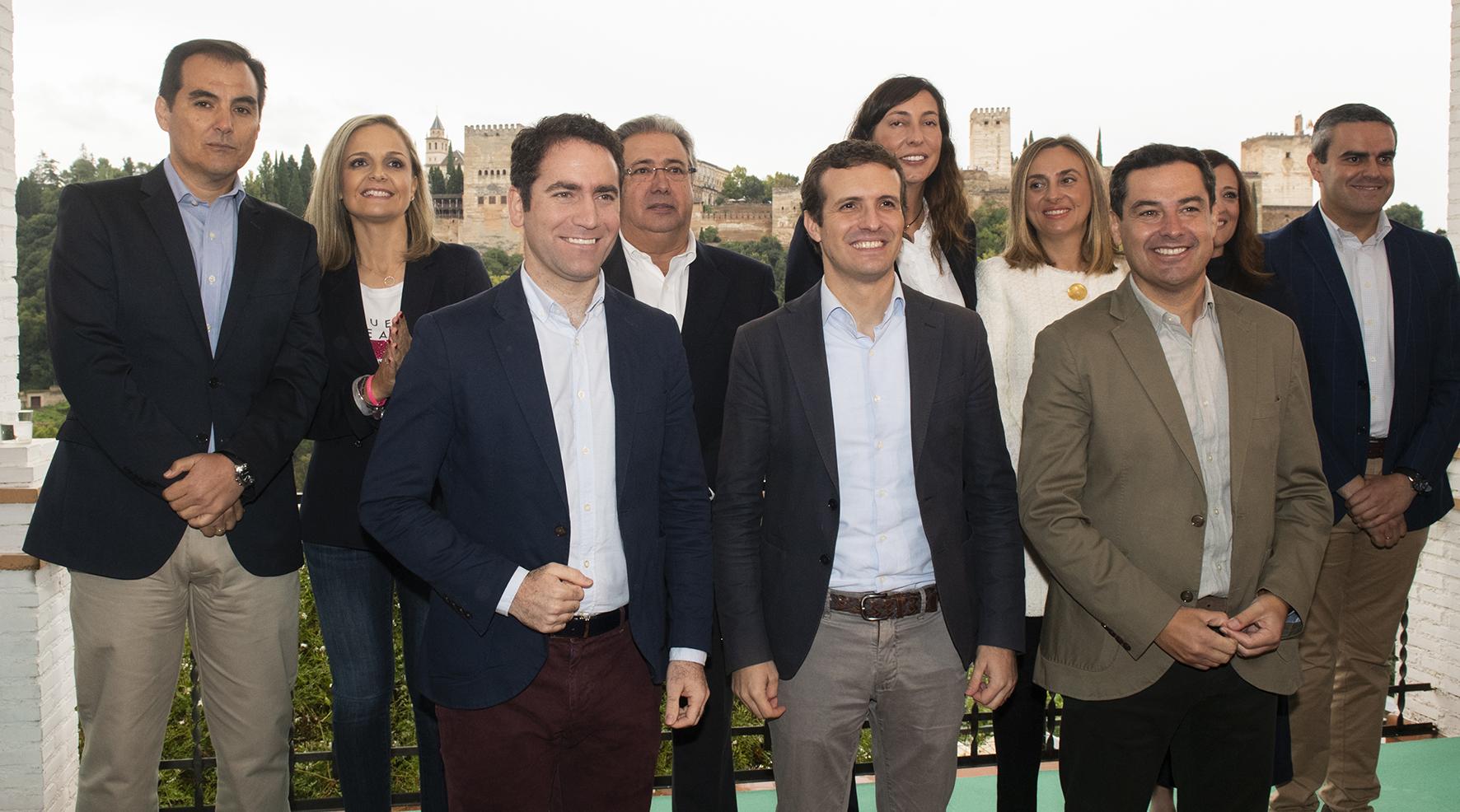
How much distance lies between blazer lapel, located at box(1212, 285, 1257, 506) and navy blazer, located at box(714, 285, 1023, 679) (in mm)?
478

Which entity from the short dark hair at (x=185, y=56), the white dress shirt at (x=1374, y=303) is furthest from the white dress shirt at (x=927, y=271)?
the short dark hair at (x=185, y=56)

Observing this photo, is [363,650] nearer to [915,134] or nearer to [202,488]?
[202,488]

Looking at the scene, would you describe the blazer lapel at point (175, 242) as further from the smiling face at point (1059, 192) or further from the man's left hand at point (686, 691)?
the smiling face at point (1059, 192)

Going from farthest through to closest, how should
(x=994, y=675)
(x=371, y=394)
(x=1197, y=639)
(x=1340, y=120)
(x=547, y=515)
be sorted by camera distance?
(x=1340, y=120) → (x=371, y=394) → (x=994, y=675) → (x=1197, y=639) → (x=547, y=515)

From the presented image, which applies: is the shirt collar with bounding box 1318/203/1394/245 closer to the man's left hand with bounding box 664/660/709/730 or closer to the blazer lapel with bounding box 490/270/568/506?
the man's left hand with bounding box 664/660/709/730

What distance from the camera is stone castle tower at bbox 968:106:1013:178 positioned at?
244 feet

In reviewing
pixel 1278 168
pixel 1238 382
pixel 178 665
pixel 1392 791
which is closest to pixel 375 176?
pixel 178 665

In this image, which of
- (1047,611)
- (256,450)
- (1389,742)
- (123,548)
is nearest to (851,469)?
(1047,611)

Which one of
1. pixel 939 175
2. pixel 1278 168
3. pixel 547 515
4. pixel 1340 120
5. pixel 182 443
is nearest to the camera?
pixel 547 515

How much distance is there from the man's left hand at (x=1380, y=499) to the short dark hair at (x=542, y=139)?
7.89 feet

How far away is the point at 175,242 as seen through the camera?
238cm

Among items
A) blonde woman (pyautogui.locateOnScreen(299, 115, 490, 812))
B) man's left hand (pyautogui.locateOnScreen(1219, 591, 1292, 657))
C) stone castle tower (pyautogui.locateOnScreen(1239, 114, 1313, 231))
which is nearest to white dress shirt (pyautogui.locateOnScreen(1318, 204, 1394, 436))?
man's left hand (pyautogui.locateOnScreen(1219, 591, 1292, 657))

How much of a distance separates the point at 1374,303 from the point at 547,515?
105 inches

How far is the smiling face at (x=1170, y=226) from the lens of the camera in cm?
225
